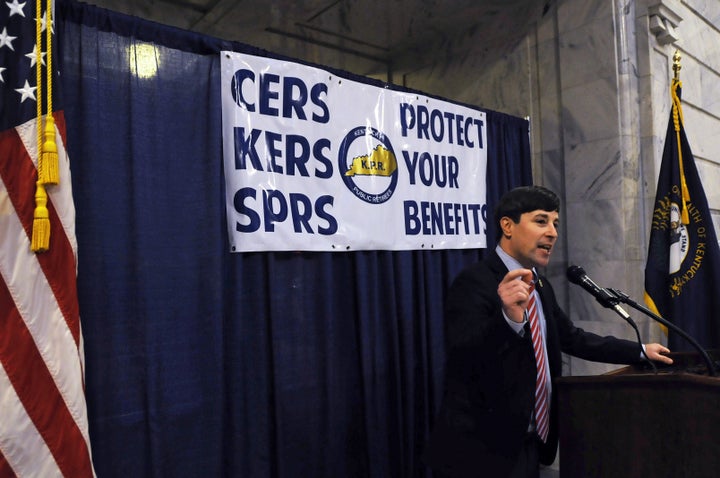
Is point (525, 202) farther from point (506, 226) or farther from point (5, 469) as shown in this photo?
point (5, 469)

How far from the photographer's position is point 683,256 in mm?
3664

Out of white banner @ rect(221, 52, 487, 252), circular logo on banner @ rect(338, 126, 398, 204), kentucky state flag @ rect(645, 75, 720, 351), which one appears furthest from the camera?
kentucky state flag @ rect(645, 75, 720, 351)

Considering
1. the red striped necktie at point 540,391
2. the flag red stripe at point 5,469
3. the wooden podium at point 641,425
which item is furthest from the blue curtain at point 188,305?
the wooden podium at point 641,425

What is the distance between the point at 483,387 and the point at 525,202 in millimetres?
735

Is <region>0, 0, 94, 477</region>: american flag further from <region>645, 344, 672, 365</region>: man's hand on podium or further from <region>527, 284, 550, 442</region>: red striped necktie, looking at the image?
<region>645, 344, 672, 365</region>: man's hand on podium

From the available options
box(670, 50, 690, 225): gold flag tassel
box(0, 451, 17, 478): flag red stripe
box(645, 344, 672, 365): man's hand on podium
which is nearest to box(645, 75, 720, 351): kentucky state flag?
box(670, 50, 690, 225): gold flag tassel

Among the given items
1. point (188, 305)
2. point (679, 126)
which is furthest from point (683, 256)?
point (188, 305)

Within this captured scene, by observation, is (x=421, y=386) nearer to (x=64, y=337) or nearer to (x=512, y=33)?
(x=64, y=337)

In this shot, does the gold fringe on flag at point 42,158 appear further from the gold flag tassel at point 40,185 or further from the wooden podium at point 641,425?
the wooden podium at point 641,425

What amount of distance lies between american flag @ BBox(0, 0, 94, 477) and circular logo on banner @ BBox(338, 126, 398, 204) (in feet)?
4.31

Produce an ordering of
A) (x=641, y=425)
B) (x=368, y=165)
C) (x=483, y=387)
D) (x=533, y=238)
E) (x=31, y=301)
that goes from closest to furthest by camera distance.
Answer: (x=641, y=425) → (x=31, y=301) → (x=483, y=387) → (x=533, y=238) → (x=368, y=165)

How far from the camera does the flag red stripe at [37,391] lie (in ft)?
5.70

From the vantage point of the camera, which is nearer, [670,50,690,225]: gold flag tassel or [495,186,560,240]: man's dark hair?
[495,186,560,240]: man's dark hair

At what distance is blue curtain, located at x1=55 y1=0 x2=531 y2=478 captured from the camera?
6.63ft
